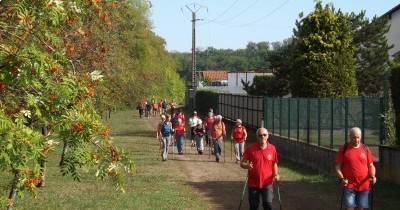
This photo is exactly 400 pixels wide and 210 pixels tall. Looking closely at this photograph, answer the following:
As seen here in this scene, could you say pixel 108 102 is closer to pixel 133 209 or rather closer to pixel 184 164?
pixel 184 164

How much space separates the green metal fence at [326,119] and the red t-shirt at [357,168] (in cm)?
746

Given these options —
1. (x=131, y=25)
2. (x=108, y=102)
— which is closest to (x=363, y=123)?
(x=108, y=102)

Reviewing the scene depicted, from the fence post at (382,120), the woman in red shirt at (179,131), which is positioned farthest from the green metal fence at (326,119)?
the woman in red shirt at (179,131)

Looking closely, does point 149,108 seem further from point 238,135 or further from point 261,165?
point 261,165

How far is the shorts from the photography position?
967 centimetres

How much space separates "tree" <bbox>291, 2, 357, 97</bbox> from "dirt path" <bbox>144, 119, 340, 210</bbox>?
4448mm

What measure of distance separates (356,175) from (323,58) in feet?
53.6

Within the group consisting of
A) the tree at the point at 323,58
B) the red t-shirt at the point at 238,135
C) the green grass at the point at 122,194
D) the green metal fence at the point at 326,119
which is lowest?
the green grass at the point at 122,194

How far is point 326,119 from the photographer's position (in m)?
20.0

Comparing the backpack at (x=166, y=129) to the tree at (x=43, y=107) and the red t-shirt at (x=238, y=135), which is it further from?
the tree at (x=43, y=107)

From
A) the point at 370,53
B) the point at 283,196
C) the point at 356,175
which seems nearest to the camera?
the point at 356,175

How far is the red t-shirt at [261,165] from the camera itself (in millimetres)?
9875

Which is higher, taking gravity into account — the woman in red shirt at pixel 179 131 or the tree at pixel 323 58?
the tree at pixel 323 58

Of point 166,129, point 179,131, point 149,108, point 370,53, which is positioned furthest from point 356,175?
point 149,108
